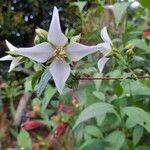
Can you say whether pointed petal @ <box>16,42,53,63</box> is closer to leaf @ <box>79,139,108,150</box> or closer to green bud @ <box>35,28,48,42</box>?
green bud @ <box>35,28,48,42</box>

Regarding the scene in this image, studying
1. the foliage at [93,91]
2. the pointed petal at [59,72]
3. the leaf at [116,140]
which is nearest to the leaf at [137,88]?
the foliage at [93,91]

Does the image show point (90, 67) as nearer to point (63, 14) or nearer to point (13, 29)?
point (63, 14)

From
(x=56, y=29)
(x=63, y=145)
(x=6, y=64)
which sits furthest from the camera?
(x=6, y=64)

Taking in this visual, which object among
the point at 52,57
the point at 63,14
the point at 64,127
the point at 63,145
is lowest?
the point at 63,145

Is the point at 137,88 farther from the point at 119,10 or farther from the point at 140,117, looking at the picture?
the point at 119,10

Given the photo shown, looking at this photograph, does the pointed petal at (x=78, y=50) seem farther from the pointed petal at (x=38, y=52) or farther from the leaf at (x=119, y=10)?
the leaf at (x=119, y=10)

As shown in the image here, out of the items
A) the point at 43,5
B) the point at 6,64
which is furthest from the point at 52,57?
the point at 6,64

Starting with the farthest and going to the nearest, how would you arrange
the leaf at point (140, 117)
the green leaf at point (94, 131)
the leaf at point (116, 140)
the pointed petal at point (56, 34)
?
the green leaf at point (94, 131) → the leaf at point (116, 140) → the leaf at point (140, 117) → the pointed petal at point (56, 34)

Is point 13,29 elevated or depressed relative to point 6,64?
elevated
